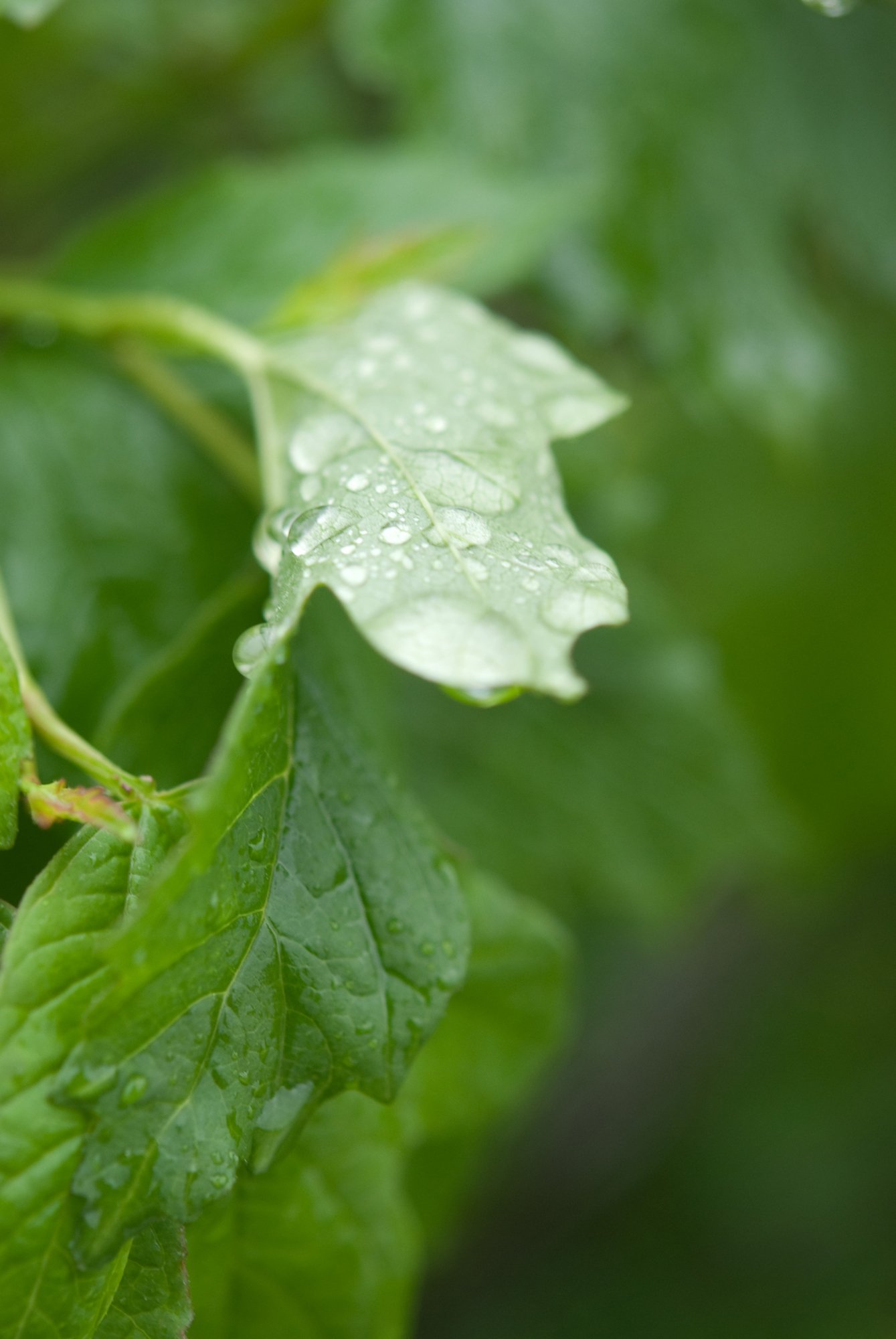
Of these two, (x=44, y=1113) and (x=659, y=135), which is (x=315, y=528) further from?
(x=659, y=135)

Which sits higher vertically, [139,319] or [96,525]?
[139,319]

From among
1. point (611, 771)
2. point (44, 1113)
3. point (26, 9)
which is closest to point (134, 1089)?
point (44, 1113)

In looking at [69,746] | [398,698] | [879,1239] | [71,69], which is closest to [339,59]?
[71,69]

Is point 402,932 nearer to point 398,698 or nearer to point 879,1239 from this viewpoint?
point 398,698

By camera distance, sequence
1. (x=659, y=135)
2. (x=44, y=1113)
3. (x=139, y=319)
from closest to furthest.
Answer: (x=44, y=1113) → (x=139, y=319) → (x=659, y=135)

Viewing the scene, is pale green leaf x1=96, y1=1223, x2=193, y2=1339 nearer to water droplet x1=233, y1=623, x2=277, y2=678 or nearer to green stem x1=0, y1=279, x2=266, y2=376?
water droplet x1=233, y1=623, x2=277, y2=678

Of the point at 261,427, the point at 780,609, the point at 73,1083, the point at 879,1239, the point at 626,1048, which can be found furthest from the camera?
the point at 879,1239

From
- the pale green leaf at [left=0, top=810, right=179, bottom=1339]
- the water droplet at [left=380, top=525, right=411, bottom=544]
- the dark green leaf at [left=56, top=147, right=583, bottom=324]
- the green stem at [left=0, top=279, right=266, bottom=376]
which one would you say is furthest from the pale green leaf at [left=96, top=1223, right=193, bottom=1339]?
the dark green leaf at [left=56, top=147, right=583, bottom=324]
